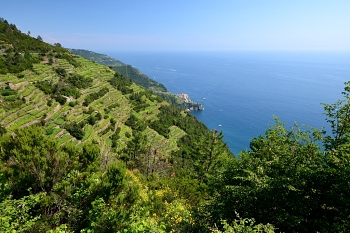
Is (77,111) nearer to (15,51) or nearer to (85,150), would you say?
(15,51)

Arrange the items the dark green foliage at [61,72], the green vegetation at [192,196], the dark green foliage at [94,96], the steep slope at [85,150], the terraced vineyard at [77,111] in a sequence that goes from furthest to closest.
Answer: the dark green foliage at [61,72] → the dark green foliage at [94,96] → the terraced vineyard at [77,111] → the steep slope at [85,150] → the green vegetation at [192,196]

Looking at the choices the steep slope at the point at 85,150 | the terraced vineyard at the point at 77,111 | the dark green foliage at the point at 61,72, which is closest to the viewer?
the steep slope at the point at 85,150

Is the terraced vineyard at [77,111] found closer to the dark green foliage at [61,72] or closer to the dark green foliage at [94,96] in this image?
the dark green foliage at [61,72]

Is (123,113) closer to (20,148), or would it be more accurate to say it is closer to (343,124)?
(20,148)

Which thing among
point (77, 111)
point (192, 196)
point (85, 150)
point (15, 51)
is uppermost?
point (15, 51)

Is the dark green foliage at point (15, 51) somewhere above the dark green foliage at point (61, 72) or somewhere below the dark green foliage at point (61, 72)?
above

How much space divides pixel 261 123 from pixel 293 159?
298 ft

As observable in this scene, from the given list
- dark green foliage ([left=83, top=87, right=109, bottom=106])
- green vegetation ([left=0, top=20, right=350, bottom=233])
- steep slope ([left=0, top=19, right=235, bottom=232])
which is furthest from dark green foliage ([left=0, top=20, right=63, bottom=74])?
green vegetation ([left=0, top=20, right=350, bottom=233])

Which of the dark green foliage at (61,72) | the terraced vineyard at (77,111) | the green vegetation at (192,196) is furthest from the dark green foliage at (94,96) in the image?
the green vegetation at (192,196)

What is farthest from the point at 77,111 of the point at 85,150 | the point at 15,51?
the point at 85,150

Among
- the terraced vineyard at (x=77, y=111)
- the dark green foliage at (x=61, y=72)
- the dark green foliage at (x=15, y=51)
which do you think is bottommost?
the terraced vineyard at (x=77, y=111)

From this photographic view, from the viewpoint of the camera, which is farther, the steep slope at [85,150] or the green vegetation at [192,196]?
the steep slope at [85,150]

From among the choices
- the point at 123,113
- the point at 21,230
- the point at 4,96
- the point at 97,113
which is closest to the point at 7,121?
the point at 4,96

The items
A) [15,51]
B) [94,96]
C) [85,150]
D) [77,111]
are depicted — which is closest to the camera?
[85,150]
